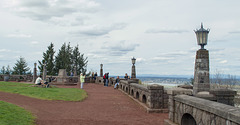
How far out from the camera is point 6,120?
24.3 ft

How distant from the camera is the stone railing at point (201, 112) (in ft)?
15.0

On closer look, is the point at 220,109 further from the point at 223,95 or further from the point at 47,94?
the point at 47,94

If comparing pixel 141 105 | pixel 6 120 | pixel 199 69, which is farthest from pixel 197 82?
pixel 6 120

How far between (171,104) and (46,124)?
477 cm

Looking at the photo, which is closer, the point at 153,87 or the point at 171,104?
the point at 171,104

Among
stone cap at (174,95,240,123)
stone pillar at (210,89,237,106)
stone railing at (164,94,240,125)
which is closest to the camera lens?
stone cap at (174,95,240,123)

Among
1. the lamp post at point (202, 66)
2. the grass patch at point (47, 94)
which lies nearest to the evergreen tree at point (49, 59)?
the grass patch at point (47, 94)

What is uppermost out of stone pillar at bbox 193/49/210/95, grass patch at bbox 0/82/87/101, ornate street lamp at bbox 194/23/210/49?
ornate street lamp at bbox 194/23/210/49

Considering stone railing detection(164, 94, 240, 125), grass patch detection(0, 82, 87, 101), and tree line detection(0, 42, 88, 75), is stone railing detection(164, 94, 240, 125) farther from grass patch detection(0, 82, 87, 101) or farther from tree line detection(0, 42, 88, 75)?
tree line detection(0, 42, 88, 75)

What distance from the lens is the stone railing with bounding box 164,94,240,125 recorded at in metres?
4.57

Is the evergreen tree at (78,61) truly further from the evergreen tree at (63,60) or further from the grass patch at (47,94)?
the grass patch at (47,94)

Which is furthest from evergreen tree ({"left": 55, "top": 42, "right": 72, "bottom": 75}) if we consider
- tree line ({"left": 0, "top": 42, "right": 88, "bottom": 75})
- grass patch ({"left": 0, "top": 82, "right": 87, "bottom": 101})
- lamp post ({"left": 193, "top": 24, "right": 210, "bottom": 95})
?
lamp post ({"left": 193, "top": 24, "right": 210, "bottom": 95})

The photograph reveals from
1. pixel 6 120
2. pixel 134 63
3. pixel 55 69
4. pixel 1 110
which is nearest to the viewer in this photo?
pixel 6 120

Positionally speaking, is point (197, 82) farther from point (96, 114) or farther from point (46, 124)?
point (46, 124)
